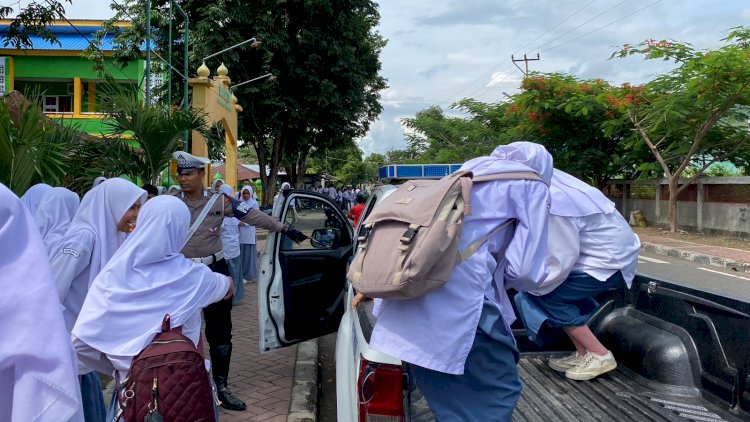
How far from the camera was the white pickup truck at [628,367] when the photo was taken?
2.39m

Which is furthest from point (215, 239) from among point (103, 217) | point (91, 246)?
point (91, 246)

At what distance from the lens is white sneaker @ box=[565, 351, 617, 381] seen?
3.45m

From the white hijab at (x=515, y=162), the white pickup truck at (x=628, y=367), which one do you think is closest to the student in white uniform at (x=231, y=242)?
the white pickup truck at (x=628, y=367)

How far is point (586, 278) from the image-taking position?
3.52 m


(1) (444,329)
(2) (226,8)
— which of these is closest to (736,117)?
(2) (226,8)

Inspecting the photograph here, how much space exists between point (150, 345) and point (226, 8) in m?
17.1

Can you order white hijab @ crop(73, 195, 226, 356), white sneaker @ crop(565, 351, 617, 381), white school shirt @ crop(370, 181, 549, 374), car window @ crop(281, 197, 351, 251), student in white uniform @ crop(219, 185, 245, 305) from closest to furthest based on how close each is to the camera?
white school shirt @ crop(370, 181, 549, 374) < white hijab @ crop(73, 195, 226, 356) < white sneaker @ crop(565, 351, 617, 381) < car window @ crop(281, 197, 351, 251) < student in white uniform @ crop(219, 185, 245, 305)

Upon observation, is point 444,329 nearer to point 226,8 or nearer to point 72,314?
point 72,314

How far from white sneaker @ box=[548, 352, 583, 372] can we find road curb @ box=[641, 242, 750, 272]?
1020cm

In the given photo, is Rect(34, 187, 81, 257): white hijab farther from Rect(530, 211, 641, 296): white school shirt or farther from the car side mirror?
Rect(530, 211, 641, 296): white school shirt

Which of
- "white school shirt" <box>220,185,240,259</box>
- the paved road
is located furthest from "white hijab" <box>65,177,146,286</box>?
the paved road

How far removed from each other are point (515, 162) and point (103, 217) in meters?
1.98

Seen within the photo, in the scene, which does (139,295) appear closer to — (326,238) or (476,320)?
(476,320)

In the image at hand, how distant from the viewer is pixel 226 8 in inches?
709
